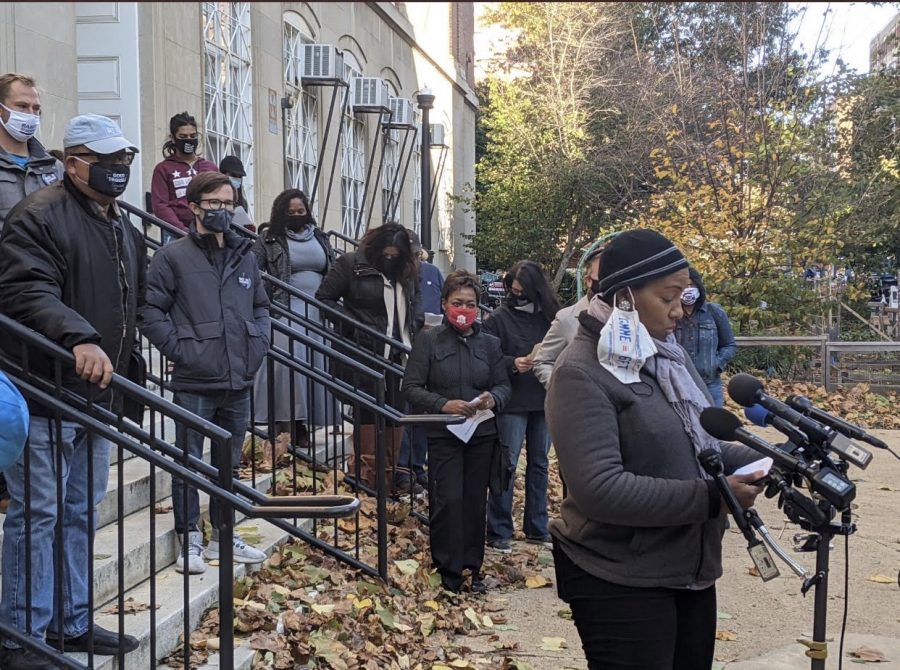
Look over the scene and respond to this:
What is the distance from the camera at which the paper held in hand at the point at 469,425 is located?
20.7 ft

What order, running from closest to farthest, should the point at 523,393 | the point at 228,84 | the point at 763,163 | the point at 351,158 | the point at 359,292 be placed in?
1. the point at 523,393
2. the point at 359,292
3. the point at 228,84
4. the point at 763,163
5. the point at 351,158

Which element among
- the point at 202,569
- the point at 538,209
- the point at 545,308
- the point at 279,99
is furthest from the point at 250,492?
the point at 538,209

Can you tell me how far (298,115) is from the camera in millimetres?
15039

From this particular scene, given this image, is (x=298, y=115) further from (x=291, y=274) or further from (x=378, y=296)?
(x=378, y=296)

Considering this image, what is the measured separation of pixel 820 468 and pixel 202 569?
3.49 m

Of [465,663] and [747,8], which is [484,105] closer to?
[747,8]

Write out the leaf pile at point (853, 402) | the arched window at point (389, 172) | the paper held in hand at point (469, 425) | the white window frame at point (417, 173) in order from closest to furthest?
1. the paper held in hand at point (469, 425)
2. the leaf pile at point (853, 402)
3. the arched window at point (389, 172)
4. the white window frame at point (417, 173)

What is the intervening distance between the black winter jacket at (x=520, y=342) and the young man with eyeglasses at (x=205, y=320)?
2.18m

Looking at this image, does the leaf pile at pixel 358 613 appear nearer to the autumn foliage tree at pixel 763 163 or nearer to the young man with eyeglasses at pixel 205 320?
the young man with eyeglasses at pixel 205 320

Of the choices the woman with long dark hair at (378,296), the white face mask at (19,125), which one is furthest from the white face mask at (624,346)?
the woman with long dark hair at (378,296)

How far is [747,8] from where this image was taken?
18.6m

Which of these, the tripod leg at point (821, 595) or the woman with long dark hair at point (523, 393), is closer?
the tripod leg at point (821, 595)

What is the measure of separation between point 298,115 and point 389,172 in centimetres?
506

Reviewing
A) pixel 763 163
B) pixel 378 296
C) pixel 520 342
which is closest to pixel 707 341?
pixel 520 342
